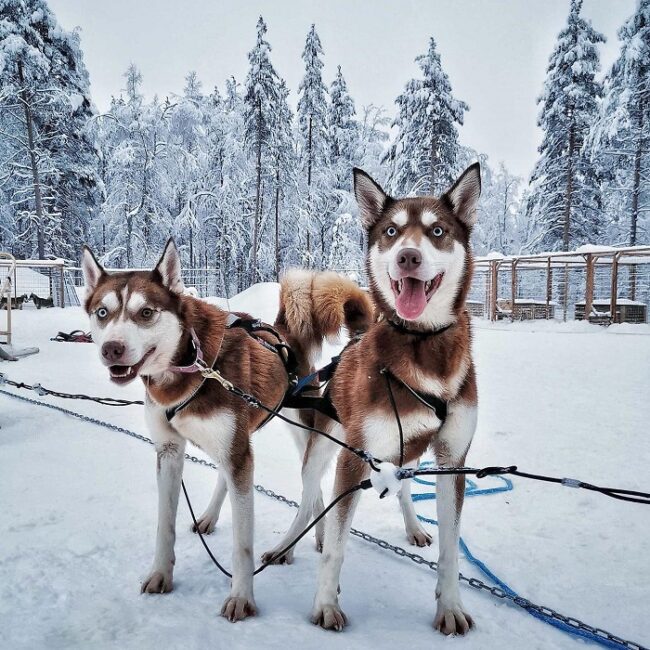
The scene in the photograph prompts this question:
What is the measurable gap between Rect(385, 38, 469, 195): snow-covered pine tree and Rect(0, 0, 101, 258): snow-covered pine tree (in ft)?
42.5

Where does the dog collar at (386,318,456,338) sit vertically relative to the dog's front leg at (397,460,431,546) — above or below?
above

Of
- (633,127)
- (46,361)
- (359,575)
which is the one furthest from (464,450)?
(633,127)

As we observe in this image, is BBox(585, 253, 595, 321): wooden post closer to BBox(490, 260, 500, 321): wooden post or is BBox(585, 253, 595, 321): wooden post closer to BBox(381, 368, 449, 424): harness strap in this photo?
BBox(490, 260, 500, 321): wooden post

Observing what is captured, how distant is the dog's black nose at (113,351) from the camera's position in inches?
67.0

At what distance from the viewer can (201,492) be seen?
315 centimetres

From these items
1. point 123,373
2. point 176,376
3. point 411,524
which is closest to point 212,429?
point 176,376

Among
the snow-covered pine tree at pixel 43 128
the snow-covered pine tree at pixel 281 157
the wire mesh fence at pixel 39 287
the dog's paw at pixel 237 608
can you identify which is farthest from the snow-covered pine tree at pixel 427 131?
the dog's paw at pixel 237 608

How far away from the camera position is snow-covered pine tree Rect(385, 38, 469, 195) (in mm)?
18641

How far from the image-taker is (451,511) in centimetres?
185

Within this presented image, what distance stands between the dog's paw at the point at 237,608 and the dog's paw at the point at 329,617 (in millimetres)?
258

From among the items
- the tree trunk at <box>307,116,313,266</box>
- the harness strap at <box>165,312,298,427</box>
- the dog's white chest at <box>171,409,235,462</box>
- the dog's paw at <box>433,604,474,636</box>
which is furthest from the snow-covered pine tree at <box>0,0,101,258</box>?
the dog's paw at <box>433,604,474,636</box>

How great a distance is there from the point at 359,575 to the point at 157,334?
57.8 inches

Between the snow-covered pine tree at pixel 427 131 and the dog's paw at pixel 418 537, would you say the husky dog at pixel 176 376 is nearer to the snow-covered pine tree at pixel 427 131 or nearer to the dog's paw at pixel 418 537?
the dog's paw at pixel 418 537

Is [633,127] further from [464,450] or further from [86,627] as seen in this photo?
[86,627]
